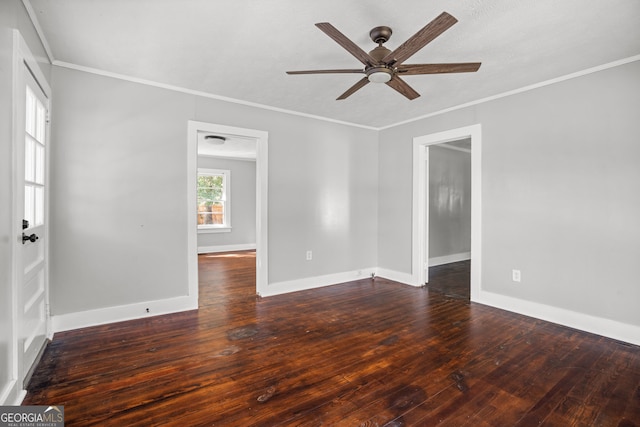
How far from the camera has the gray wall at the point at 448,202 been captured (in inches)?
235

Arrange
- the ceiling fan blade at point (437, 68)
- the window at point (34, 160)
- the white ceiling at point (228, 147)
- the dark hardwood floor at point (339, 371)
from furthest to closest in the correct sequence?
the white ceiling at point (228, 147), the window at point (34, 160), the ceiling fan blade at point (437, 68), the dark hardwood floor at point (339, 371)

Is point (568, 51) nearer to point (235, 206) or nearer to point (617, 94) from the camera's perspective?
point (617, 94)

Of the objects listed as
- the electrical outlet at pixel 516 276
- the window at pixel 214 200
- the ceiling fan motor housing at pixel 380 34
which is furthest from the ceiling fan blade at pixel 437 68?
the window at pixel 214 200

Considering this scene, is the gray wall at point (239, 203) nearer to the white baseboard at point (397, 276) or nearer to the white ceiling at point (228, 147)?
the white ceiling at point (228, 147)

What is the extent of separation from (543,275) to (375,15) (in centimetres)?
304

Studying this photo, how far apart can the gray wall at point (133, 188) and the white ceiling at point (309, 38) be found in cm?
31

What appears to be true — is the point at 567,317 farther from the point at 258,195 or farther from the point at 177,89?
the point at 177,89

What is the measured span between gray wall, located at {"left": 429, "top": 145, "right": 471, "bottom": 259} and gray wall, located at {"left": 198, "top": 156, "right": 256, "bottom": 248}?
4773 millimetres

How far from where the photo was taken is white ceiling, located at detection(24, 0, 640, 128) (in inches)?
77.7

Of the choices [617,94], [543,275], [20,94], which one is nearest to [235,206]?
[20,94]

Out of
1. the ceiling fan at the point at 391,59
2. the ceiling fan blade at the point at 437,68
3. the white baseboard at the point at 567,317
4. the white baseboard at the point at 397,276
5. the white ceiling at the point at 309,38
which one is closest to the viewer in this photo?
A: the ceiling fan at the point at 391,59

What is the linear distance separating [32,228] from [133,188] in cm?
95

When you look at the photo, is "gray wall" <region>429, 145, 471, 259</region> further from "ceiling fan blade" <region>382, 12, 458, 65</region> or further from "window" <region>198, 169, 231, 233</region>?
"window" <region>198, 169, 231, 233</region>

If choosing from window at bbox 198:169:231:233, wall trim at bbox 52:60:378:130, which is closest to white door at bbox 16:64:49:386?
wall trim at bbox 52:60:378:130
